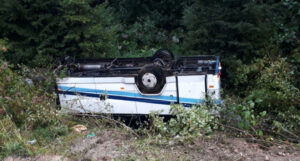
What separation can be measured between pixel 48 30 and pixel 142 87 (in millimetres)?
4167

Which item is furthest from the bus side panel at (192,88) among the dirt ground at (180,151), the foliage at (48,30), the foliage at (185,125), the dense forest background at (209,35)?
the foliage at (48,30)

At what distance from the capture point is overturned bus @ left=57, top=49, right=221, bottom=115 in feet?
27.2

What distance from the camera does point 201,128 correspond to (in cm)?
711

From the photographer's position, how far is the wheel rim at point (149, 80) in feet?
27.5

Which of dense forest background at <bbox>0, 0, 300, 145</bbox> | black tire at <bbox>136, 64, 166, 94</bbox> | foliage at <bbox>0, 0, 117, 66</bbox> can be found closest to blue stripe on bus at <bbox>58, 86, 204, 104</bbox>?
black tire at <bbox>136, 64, 166, 94</bbox>

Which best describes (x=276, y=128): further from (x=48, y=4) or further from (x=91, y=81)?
(x=48, y=4)

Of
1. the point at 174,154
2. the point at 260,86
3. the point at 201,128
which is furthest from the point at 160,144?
the point at 260,86

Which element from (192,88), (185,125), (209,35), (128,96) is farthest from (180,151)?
(209,35)

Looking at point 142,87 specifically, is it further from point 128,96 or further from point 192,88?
point 192,88

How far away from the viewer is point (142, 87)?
27.9ft

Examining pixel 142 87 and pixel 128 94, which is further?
pixel 128 94

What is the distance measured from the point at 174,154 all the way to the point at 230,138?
1439 millimetres

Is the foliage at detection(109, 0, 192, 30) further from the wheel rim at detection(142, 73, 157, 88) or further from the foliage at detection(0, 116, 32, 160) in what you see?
the foliage at detection(0, 116, 32, 160)

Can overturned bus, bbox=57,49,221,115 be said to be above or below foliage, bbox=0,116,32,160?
above
